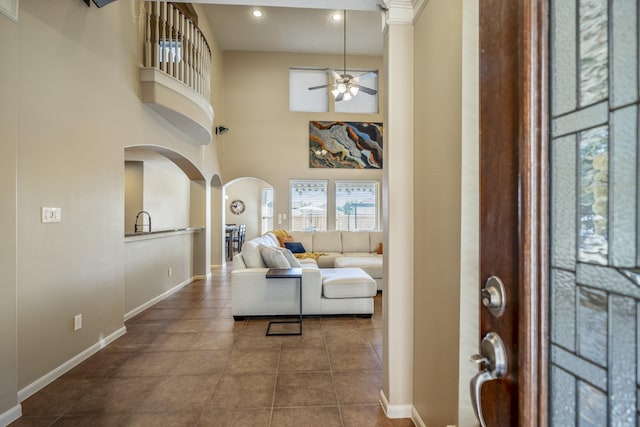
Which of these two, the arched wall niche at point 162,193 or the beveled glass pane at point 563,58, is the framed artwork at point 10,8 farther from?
the arched wall niche at point 162,193

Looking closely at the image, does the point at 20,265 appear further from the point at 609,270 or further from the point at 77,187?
the point at 609,270

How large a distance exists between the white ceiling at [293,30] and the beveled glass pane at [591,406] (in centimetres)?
640

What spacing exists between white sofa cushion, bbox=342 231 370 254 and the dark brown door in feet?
18.9

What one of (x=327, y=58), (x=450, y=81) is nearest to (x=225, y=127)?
(x=327, y=58)

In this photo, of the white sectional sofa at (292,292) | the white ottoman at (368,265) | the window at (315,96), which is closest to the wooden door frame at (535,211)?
the white sectional sofa at (292,292)

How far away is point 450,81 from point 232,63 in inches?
283

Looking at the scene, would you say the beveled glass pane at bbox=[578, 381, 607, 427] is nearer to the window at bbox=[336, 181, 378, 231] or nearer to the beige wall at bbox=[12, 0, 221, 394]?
the beige wall at bbox=[12, 0, 221, 394]

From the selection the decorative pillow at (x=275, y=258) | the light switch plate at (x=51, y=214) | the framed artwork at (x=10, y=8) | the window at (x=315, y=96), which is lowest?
the decorative pillow at (x=275, y=258)

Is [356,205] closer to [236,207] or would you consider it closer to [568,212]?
[236,207]

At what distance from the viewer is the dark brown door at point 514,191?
478 mm

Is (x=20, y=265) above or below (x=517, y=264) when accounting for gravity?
below

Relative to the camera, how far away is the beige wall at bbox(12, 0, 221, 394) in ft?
7.04

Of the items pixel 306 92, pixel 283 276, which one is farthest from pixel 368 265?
pixel 306 92

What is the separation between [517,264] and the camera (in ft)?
1.68
